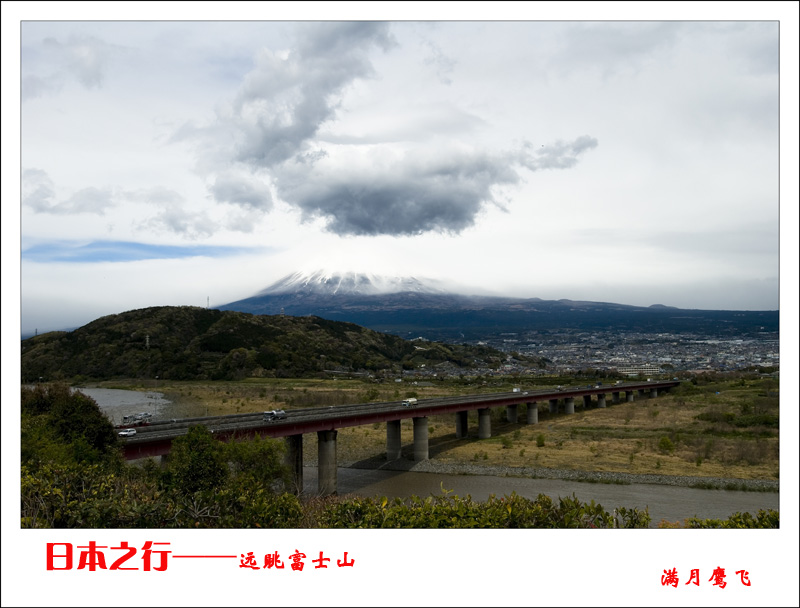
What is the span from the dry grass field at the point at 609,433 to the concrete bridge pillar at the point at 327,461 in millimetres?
8219

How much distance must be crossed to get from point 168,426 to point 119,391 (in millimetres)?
66989

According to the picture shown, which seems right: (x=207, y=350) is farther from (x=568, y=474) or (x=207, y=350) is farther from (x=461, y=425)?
(x=568, y=474)

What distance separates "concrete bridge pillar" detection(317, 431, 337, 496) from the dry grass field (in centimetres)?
822

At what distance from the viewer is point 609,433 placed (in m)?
51.8

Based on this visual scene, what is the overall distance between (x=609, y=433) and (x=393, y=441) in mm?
19963

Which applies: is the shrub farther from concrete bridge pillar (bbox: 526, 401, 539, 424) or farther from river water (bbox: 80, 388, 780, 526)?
concrete bridge pillar (bbox: 526, 401, 539, 424)

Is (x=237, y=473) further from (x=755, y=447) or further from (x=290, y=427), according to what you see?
(x=755, y=447)

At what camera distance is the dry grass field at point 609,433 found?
39.5m

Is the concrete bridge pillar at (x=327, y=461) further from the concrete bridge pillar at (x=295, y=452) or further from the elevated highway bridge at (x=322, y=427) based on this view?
the concrete bridge pillar at (x=295, y=452)

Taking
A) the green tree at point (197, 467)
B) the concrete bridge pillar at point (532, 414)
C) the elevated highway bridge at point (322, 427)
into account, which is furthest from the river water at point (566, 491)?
the concrete bridge pillar at point (532, 414)

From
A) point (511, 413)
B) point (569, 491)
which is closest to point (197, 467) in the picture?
point (569, 491)

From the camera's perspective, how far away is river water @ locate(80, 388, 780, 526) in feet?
95.2

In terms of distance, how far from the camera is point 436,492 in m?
33.3

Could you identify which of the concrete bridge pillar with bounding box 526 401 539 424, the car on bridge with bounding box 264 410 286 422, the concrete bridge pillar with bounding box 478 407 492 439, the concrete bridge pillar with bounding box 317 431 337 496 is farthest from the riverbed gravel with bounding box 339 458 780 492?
the concrete bridge pillar with bounding box 526 401 539 424
